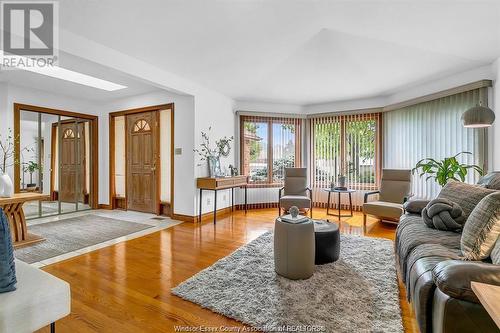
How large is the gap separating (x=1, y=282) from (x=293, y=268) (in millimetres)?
1925

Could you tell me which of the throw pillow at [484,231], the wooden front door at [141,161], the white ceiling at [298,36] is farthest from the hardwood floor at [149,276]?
the white ceiling at [298,36]

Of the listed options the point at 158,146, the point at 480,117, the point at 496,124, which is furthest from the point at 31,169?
the point at 496,124

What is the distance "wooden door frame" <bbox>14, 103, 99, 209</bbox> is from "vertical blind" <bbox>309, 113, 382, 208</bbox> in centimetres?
496

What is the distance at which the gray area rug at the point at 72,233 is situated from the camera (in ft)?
9.93

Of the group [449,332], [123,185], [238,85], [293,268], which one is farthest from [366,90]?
[123,185]

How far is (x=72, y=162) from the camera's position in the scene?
18.3 ft

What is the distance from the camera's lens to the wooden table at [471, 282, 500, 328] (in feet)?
2.59

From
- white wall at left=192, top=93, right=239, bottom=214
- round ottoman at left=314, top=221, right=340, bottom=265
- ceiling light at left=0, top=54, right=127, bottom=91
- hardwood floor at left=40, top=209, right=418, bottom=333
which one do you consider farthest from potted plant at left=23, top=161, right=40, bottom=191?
round ottoman at left=314, top=221, right=340, bottom=265

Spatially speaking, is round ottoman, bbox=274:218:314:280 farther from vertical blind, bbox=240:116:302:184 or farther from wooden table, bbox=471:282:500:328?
vertical blind, bbox=240:116:302:184

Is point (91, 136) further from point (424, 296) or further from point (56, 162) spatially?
point (424, 296)

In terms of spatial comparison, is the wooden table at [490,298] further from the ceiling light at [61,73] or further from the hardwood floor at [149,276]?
the ceiling light at [61,73]

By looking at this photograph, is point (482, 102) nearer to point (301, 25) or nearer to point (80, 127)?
point (301, 25)

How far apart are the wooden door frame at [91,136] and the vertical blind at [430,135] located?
20.7 ft

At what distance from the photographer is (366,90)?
4984 millimetres
